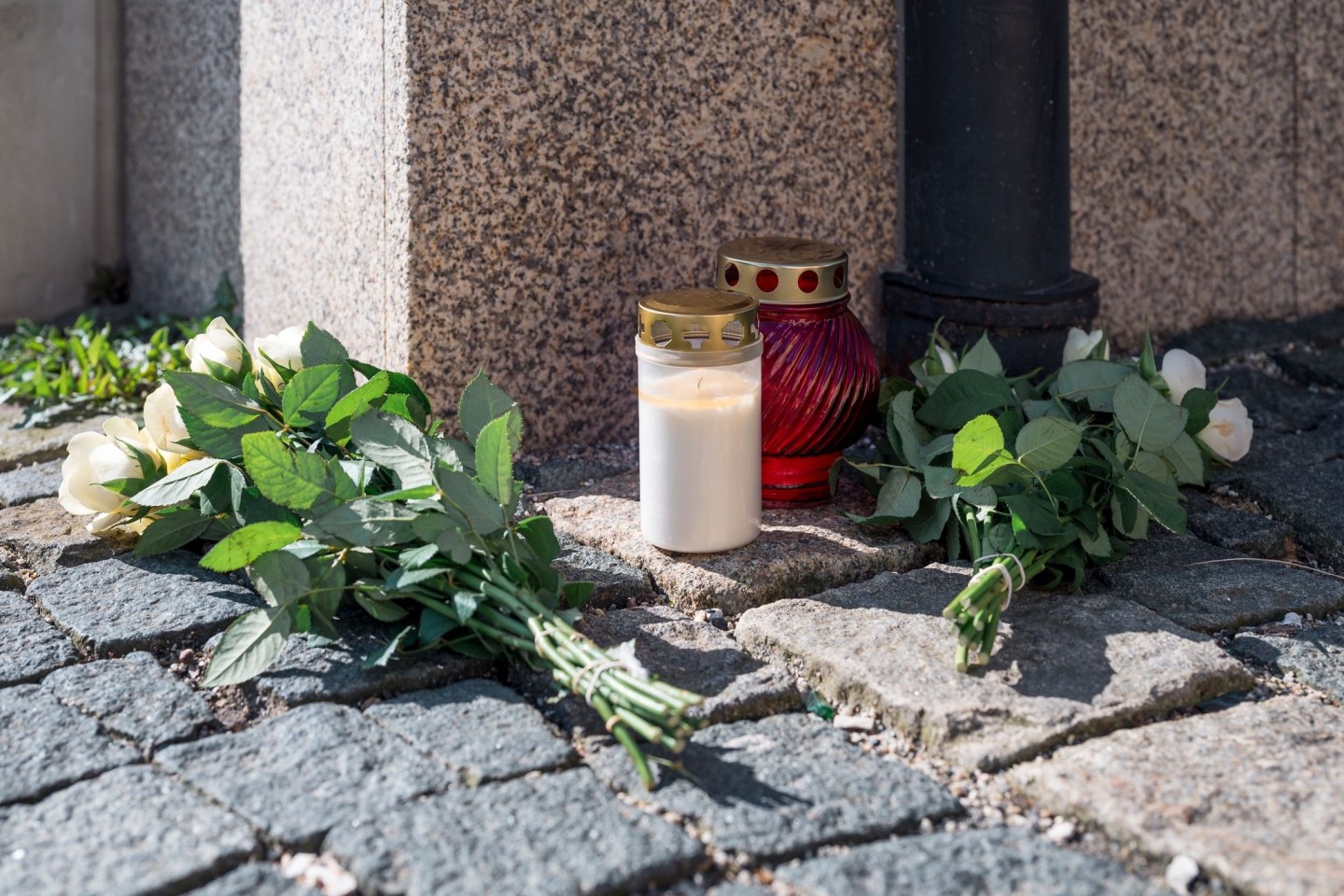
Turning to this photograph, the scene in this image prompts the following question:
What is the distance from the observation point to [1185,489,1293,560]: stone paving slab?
2287mm

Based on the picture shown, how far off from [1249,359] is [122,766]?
2.58 m

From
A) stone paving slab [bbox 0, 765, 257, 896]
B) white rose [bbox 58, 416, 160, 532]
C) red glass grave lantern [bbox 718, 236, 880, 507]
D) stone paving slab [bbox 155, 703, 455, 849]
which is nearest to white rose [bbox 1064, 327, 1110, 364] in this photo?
red glass grave lantern [bbox 718, 236, 880, 507]

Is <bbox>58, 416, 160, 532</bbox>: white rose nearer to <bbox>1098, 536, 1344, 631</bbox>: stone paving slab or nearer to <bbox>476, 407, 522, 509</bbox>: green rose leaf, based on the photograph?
<bbox>476, 407, 522, 509</bbox>: green rose leaf

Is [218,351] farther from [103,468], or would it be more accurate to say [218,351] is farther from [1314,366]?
[1314,366]

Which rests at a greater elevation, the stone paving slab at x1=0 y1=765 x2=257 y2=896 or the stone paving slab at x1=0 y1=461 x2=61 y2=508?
the stone paving slab at x1=0 y1=461 x2=61 y2=508

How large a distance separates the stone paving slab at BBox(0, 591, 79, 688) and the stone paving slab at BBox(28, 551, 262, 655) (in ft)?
0.07

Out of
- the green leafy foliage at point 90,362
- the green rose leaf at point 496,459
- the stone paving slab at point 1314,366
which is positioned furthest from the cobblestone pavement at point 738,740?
the stone paving slab at point 1314,366

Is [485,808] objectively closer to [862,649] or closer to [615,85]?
[862,649]

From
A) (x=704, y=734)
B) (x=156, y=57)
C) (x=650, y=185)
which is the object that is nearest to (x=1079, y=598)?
(x=704, y=734)

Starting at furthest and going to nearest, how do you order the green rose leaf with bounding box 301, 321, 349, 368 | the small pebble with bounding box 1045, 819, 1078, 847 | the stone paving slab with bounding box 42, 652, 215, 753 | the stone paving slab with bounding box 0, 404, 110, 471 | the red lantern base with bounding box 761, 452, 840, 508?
the stone paving slab with bounding box 0, 404, 110, 471
the red lantern base with bounding box 761, 452, 840, 508
the green rose leaf with bounding box 301, 321, 349, 368
the stone paving slab with bounding box 42, 652, 215, 753
the small pebble with bounding box 1045, 819, 1078, 847

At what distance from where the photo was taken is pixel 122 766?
1637 millimetres

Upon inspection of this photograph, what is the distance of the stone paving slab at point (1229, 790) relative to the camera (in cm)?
142

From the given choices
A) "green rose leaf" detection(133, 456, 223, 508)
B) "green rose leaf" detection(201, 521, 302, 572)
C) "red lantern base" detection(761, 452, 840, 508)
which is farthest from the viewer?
"red lantern base" detection(761, 452, 840, 508)

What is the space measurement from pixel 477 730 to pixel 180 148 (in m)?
2.41
